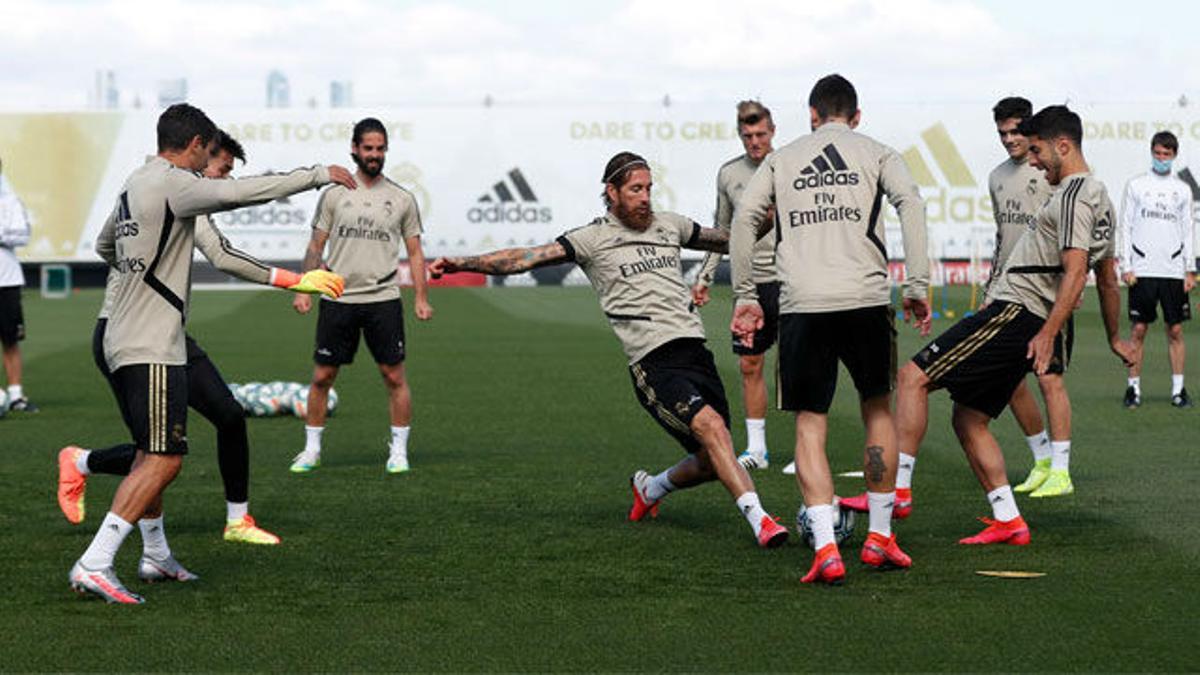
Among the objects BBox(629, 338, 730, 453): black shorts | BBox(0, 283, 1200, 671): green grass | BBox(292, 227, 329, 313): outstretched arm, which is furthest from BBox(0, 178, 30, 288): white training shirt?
BBox(629, 338, 730, 453): black shorts

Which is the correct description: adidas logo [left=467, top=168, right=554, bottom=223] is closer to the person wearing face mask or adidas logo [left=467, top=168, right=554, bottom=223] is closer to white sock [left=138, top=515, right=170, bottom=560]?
the person wearing face mask

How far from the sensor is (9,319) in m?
17.0

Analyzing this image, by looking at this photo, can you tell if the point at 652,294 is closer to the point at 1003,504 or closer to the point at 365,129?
the point at 1003,504

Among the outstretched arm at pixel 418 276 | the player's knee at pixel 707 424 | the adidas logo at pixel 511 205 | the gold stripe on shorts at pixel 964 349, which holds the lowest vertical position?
the player's knee at pixel 707 424

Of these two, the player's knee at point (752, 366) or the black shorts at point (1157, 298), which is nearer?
the player's knee at point (752, 366)

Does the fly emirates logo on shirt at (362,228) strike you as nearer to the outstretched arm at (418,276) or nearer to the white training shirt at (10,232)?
the outstretched arm at (418,276)

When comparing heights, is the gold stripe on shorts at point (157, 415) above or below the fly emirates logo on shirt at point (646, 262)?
below

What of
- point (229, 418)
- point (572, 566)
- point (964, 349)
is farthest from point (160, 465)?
point (964, 349)

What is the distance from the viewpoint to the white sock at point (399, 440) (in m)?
12.7

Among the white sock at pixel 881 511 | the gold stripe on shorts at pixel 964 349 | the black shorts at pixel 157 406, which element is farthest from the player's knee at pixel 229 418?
the gold stripe on shorts at pixel 964 349

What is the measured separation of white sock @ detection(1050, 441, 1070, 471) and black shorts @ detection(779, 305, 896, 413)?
8.93 feet

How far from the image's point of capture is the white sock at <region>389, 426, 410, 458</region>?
12.7 m

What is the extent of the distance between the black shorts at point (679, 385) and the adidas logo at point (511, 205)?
4694 centimetres

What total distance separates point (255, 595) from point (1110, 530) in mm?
4193
